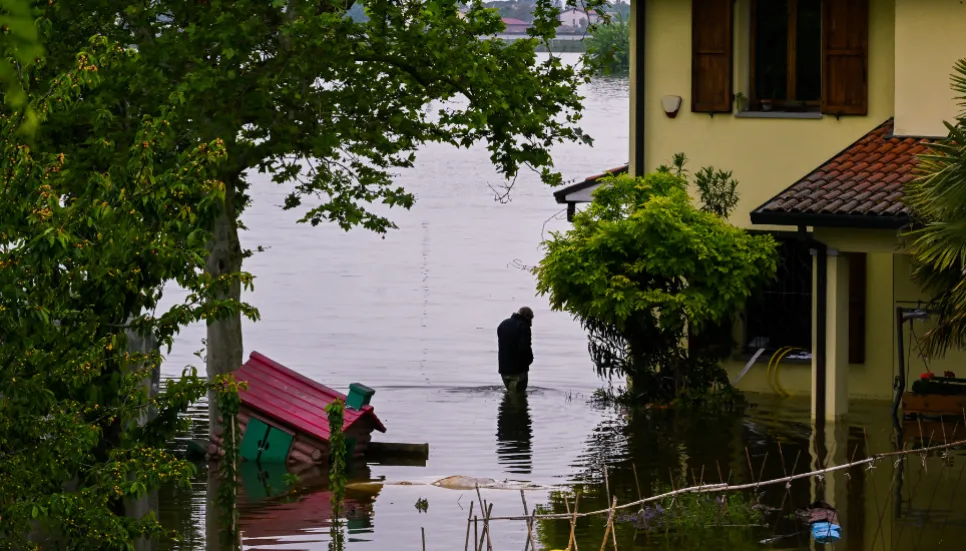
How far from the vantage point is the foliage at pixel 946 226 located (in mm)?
14945

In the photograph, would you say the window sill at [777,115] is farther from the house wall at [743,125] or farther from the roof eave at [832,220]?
the roof eave at [832,220]

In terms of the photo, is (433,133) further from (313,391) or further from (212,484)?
(212,484)

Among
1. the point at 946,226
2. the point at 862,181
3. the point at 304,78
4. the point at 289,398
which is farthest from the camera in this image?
the point at 862,181

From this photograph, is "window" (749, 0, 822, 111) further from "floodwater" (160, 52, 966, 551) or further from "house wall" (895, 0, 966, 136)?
"floodwater" (160, 52, 966, 551)

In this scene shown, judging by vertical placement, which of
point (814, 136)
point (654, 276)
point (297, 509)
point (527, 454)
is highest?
point (814, 136)

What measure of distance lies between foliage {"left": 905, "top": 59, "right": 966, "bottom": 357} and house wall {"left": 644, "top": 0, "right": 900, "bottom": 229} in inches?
196

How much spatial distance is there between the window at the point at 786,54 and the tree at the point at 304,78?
356cm

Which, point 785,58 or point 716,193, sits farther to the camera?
point 785,58

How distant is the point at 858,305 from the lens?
851 inches

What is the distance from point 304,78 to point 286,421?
3.81m

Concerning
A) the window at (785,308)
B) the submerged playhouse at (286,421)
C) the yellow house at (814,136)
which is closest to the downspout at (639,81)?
the yellow house at (814,136)

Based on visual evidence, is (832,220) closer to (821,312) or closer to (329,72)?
(821,312)

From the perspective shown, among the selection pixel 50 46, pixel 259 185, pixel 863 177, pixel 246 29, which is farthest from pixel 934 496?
pixel 259 185

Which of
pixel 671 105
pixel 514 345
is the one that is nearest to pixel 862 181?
pixel 671 105
